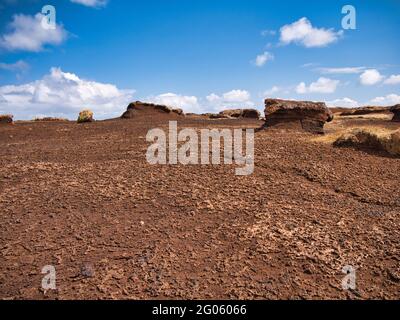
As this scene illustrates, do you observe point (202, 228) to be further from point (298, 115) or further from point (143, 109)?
point (143, 109)

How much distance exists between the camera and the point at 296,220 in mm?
5477

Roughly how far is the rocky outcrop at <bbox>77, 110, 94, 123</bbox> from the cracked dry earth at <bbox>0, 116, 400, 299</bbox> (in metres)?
12.7

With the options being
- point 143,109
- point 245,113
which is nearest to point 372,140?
point 143,109

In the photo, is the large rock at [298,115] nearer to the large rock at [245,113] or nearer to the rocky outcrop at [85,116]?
the rocky outcrop at [85,116]

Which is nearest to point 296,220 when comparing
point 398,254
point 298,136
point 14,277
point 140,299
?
point 398,254

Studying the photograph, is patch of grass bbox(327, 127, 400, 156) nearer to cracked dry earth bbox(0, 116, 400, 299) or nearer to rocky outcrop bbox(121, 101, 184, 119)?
cracked dry earth bbox(0, 116, 400, 299)

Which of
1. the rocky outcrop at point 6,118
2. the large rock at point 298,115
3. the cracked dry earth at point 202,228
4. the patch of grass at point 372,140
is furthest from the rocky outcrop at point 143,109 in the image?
the patch of grass at point 372,140

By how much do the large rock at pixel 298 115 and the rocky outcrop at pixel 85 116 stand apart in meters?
11.8

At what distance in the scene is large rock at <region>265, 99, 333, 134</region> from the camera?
42.3 feet

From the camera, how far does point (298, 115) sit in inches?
516

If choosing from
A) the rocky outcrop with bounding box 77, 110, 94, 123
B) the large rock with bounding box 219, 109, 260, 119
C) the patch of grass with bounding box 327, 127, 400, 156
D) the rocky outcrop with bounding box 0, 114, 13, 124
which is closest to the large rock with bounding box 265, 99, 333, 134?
the patch of grass with bounding box 327, 127, 400, 156

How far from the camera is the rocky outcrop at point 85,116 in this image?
2081cm

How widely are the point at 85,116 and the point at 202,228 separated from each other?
1754 cm

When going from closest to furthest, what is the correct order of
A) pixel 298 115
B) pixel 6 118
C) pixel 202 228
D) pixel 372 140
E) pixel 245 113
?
pixel 202 228 → pixel 372 140 → pixel 298 115 → pixel 6 118 → pixel 245 113
